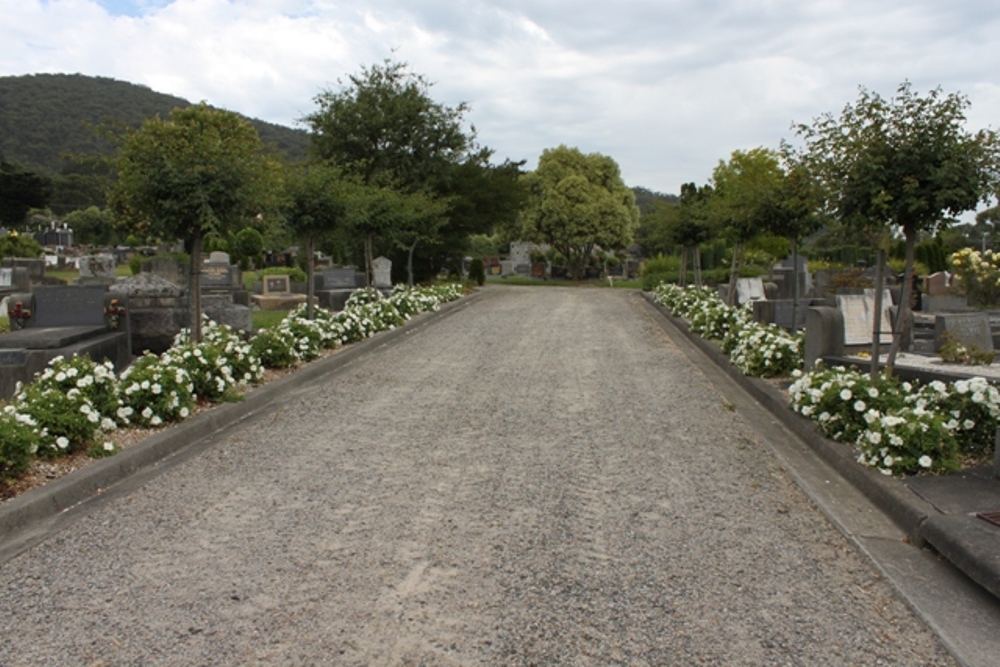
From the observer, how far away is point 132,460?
6.75m

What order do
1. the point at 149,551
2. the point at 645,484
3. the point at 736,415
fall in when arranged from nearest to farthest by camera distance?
the point at 149,551, the point at 645,484, the point at 736,415

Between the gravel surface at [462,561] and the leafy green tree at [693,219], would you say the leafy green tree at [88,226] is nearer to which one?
the leafy green tree at [693,219]

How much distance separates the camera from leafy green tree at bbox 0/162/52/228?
56.7 m

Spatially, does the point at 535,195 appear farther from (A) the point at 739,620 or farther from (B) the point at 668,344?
(A) the point at 739,620

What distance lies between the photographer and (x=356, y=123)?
97.0 ft

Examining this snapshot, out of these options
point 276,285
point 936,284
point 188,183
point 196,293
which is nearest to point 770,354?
point 196,293

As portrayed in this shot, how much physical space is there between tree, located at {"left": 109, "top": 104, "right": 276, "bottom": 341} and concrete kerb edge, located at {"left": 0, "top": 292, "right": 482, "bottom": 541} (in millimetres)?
1619

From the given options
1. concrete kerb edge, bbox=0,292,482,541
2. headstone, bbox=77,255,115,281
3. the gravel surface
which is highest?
headstone, bbox=77,255,115,281

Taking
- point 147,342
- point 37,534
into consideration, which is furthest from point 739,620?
point 147,342

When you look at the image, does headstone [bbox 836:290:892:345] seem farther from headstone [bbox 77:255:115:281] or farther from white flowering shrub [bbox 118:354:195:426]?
headstone [bbox 77:255:115:281]

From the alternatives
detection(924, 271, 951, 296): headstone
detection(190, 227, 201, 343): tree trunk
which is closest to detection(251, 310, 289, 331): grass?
detection(190, 227, 201, 343): tree trunk

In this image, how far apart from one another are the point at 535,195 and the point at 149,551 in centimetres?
5243

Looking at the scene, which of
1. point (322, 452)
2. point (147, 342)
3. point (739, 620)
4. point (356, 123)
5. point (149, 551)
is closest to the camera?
point (739, 620)

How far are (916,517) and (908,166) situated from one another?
151 inches
